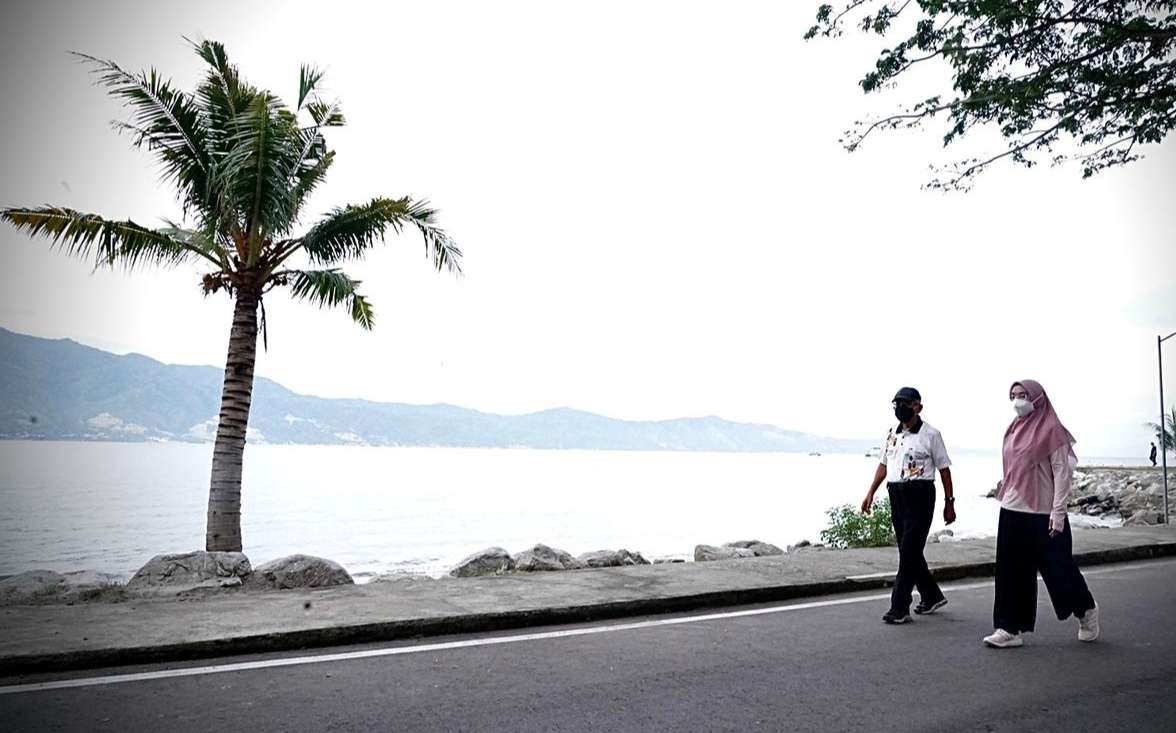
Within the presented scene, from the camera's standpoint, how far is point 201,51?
13586mm

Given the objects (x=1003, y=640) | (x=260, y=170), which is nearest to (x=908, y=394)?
(x=1003, y=640)

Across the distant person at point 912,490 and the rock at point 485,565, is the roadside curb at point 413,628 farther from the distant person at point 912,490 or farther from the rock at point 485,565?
the rock at point 485,565

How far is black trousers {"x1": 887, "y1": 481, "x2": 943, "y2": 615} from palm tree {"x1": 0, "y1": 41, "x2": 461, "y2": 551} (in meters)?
8.99

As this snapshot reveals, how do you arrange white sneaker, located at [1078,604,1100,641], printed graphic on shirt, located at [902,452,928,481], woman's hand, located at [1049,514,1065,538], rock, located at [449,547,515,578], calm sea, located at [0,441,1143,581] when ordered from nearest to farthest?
woman's hand, located at [1049,514,1065,538] → white sneaker, located at [1078,604,1100,641] → printed graphic on shirt, located at [902,452,928,481] → rock, located at [449,547,515,578] → calm sea, located at [0,441,1143,581]

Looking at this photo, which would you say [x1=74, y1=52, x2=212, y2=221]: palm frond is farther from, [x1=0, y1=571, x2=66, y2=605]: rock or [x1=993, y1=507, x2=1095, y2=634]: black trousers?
[x1=993, y1=507, x2=1095, y2=634]: black trousers

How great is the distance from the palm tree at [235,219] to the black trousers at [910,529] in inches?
354

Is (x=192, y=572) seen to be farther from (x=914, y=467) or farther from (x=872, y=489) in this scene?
(x=914, y=467)

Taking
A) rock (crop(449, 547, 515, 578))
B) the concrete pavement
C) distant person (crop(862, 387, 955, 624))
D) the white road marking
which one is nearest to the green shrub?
the concrete pavement

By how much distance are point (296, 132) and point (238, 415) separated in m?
4.88

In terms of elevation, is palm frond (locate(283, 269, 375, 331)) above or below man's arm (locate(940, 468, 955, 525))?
above

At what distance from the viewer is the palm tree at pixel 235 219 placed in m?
12.9

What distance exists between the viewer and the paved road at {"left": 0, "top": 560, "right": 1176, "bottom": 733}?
446 cm

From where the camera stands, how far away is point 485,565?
1026cm

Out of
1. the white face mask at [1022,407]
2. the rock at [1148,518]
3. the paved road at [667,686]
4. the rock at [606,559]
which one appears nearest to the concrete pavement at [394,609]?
the paved road at [667,686]
